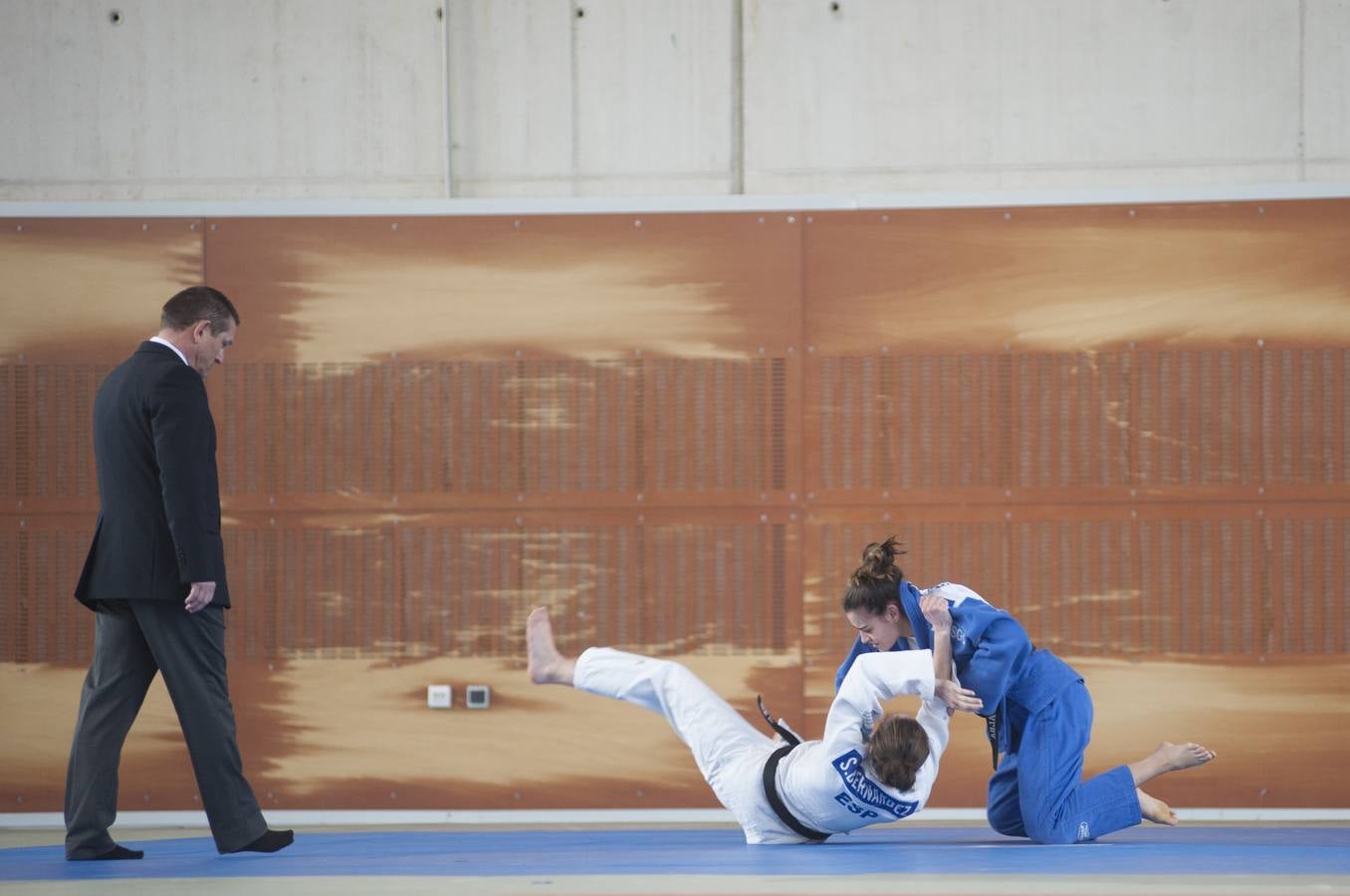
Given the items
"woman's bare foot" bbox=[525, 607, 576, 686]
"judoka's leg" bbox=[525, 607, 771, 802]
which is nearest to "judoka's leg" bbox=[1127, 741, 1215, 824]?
"judoka's leg" bbox=[525, 607, 771, 802]

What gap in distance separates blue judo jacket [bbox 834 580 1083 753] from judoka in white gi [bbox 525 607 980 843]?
0.11m

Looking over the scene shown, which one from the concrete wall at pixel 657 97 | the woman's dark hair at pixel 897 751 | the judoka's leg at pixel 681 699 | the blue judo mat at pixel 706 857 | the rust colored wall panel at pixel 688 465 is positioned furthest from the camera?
the concrete wall at pixel 657 97

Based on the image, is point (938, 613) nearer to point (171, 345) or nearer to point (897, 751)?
point (897, 751)

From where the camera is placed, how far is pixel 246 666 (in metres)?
4.16

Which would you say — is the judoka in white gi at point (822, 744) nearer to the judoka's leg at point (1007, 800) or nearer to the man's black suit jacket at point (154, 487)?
the judoka's leg at point (1007, 800)

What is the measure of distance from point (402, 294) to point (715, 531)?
132 centimetres

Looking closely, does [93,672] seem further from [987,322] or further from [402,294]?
[987,322]

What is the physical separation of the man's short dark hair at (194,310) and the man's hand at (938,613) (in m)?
1.75

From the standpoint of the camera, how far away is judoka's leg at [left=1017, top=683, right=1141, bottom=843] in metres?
2.95

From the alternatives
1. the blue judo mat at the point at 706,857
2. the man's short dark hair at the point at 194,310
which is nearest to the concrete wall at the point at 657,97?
the man's short dark hair at the point at 194,310

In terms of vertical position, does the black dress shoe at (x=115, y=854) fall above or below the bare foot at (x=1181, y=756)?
below

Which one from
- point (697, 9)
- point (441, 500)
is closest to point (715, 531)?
point (441, 500)

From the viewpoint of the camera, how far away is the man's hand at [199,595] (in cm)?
278

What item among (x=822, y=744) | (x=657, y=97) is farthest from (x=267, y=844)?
(x=657, y=97)
